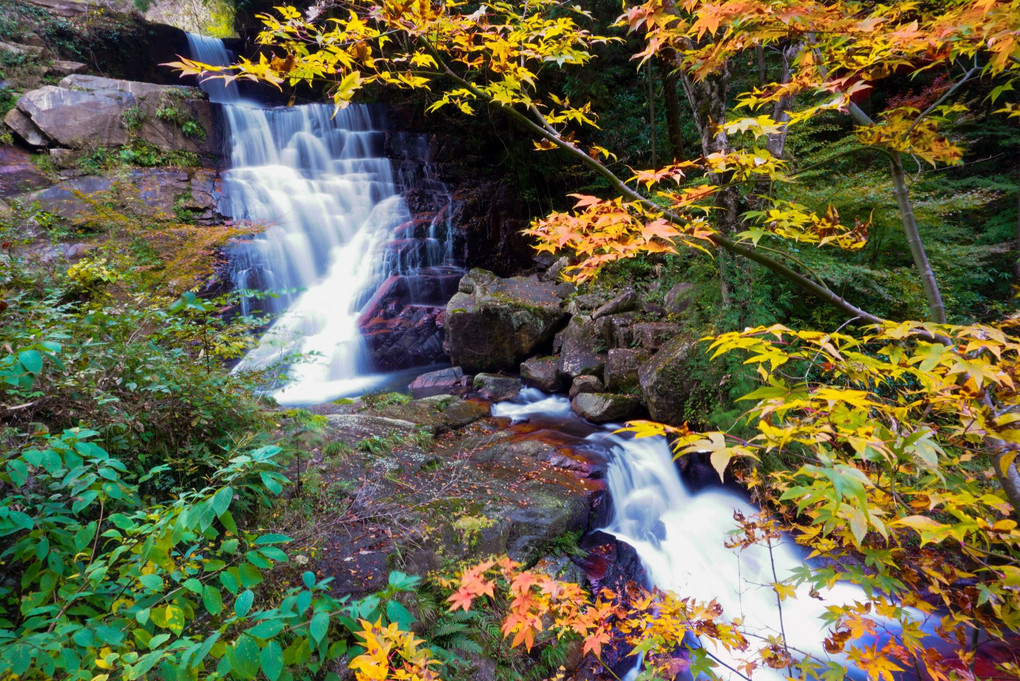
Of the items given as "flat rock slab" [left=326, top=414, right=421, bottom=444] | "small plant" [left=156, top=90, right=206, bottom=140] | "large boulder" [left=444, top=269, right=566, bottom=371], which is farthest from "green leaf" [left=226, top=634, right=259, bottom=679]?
"small plant" [left=156, top=90, right=206, bottom=140]

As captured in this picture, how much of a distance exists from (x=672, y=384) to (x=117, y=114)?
14353 mm

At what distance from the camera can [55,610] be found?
1472 mm

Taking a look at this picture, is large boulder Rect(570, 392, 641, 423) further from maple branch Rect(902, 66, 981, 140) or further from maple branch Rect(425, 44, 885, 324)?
maple branch Rect(902, 66, 981, 140)

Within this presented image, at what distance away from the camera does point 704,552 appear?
471 centimetres

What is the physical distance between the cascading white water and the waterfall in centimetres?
566

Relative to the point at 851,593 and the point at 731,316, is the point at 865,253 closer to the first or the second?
the point at 731,316

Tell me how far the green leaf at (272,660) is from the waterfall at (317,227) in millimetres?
7339

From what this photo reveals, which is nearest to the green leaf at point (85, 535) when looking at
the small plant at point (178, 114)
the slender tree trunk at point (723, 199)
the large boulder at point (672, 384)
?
the slender tree trunk at point (723, 199)

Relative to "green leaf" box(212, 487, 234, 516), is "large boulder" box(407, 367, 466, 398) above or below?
below

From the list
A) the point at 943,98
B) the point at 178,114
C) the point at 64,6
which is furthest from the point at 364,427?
the point at 64,6

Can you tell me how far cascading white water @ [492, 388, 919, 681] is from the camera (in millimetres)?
4027

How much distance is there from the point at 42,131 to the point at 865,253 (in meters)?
16.4

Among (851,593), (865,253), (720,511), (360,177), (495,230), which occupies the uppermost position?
(360,177)

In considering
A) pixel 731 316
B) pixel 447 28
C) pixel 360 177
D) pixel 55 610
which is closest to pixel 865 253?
pixel 731 316
